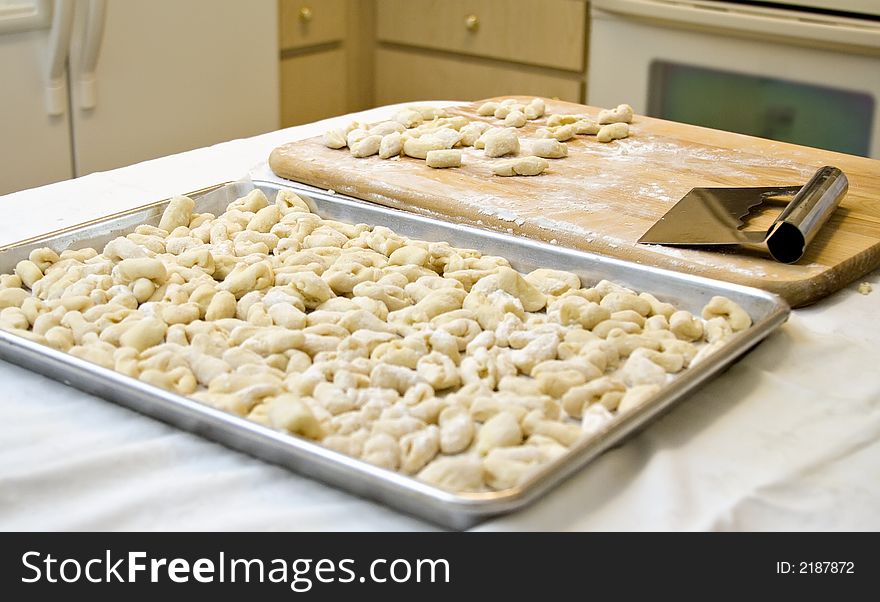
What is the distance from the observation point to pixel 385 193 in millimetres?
1188

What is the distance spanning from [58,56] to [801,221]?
1544 mm

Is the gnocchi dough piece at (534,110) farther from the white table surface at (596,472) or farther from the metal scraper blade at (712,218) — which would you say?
the white table surface at (596,472)

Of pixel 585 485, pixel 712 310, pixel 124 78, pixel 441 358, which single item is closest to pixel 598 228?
pixel 712 310

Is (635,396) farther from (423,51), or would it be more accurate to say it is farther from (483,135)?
(423,51)

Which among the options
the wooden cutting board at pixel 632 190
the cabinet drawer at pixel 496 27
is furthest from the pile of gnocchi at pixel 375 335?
the cabinet drawer at pixel 496 27

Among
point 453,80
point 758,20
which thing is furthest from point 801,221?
point 453,80

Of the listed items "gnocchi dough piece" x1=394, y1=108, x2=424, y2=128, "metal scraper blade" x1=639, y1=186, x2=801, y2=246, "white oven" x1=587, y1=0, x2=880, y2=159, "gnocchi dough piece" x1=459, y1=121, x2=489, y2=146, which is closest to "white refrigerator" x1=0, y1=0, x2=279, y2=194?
"white oven" x1=587, y1=0, x2=880, y2=159

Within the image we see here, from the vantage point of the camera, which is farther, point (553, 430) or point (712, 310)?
point (712, 310)

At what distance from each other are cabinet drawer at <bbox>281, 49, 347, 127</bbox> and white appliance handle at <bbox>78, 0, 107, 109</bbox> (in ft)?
2.31

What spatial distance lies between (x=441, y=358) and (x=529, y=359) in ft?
0.21

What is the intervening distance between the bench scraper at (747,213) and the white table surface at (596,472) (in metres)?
0.18

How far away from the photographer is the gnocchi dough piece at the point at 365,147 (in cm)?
129

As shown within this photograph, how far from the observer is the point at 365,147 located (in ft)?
4.22

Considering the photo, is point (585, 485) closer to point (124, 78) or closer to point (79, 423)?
point (79, 423)
